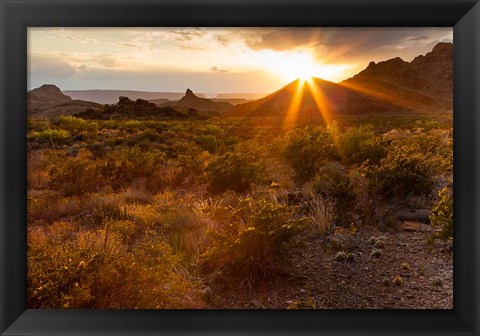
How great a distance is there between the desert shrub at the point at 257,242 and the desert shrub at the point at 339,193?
1.08 meters

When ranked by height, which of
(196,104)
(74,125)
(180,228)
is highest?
(196,104)

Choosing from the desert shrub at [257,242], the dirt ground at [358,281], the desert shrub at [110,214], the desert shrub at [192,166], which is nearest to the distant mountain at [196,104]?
the desert shrub at [192,166]

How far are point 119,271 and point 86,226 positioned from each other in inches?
71.6

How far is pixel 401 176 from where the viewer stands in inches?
181

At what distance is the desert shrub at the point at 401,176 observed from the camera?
454 cm

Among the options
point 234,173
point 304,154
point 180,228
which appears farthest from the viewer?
point 304,154

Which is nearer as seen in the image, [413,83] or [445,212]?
[445,212]

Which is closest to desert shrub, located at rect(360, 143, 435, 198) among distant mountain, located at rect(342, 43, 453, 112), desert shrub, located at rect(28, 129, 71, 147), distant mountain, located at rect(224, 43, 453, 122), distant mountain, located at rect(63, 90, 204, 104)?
distant mountain, located at rect(63, 90, 204, 104)

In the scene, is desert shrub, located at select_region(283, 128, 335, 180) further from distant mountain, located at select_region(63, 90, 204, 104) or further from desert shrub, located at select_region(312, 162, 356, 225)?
distant mountain, located at select_region(63, 90, 204, 104)

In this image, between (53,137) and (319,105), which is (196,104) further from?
(319,105)

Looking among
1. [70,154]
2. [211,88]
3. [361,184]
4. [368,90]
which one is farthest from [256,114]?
[361,184]

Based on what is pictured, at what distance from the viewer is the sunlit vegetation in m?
2.78

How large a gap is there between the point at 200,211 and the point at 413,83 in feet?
50.3

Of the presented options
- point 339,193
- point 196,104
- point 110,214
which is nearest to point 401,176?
point 339,193
